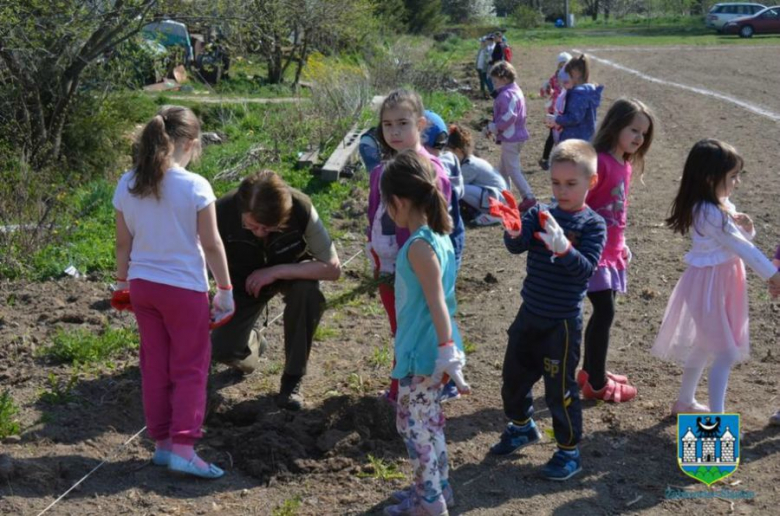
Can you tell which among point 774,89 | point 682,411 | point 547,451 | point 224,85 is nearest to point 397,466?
point 547,451

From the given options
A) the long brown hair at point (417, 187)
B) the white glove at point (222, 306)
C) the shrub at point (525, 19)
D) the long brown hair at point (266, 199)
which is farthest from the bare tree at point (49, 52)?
the shrub at point (525, 19)

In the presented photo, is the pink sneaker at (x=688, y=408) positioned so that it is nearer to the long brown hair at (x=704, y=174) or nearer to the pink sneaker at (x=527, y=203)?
the long brown hair at (x=704, y=174)

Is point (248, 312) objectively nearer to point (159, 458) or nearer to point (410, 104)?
point (159, 458)

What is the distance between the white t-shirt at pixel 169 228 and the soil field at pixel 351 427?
0.96 m

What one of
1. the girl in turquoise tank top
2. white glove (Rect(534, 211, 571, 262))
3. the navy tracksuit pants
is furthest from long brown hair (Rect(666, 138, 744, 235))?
the girl in turquoise tank top

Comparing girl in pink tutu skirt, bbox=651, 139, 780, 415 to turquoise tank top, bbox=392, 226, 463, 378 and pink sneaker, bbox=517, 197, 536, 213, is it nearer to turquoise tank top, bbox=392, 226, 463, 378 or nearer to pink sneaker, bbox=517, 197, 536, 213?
turquoise tank top, bbox=392, 226, 463, 378

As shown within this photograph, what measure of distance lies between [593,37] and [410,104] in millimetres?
44088

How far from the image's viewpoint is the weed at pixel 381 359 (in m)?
5.80

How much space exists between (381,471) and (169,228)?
152cm

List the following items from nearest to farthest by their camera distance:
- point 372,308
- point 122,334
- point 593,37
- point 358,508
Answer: point 358,508 < point 122,334 < point 372,308 < point 593,37

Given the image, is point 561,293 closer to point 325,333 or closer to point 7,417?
point 325,333

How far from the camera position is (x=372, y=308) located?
6902 millimetres

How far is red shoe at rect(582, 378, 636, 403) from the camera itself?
17.1 feet

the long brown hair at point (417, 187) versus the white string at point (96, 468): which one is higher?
the long brown hair at point (417, 187)
